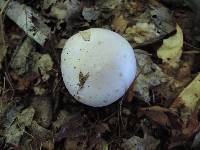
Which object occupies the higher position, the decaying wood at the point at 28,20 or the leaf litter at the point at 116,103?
the decaying wood at the point at 28,20

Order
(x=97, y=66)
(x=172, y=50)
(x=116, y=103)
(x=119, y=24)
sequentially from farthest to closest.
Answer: (x=119, y=24), (x=172, y=50), (x=116, y=103), (x=97, y=66)

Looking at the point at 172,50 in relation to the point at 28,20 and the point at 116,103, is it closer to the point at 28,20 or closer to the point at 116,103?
the point at 116,103

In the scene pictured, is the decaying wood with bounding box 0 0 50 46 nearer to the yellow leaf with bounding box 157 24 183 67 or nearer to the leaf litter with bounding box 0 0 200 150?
the leaf litter with bounding box 0 0 200 150

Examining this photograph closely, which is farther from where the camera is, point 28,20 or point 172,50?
point 28,20

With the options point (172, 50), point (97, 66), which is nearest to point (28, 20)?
point (97, 66)

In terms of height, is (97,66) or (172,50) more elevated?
(97,66)

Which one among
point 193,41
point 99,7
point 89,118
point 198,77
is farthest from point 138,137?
point 99,7

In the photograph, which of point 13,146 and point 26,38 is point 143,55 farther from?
point 13,146

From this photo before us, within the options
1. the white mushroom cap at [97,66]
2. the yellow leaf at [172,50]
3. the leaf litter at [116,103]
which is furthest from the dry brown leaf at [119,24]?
the white mushroom cap at [97,66]

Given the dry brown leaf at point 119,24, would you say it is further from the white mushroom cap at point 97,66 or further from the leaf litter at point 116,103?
the white mushroom cap at point 97,66
